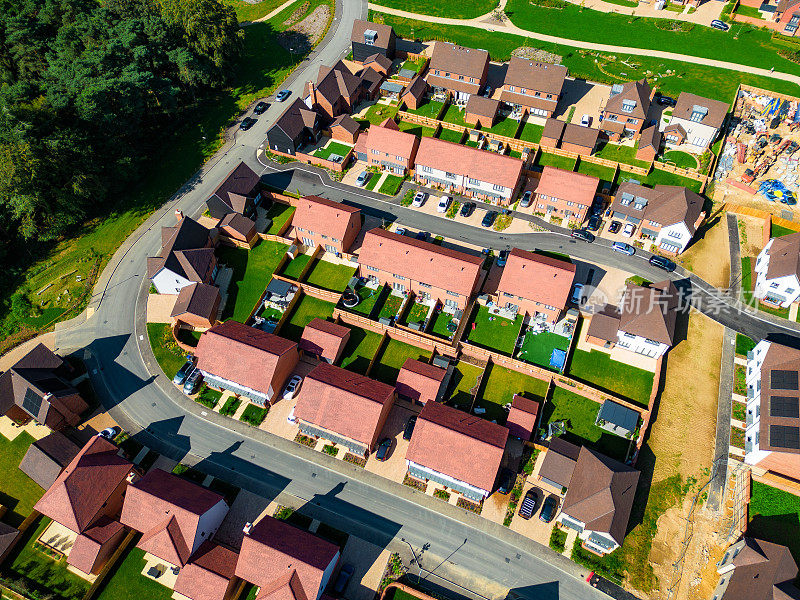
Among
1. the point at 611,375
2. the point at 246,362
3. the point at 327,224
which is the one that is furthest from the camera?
the point at 327,224

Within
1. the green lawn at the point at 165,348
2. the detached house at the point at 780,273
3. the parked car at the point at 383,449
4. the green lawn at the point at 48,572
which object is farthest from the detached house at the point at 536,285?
the green lawn at the point at 48,572

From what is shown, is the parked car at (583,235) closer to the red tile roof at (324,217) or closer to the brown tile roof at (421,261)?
the brown tile roof at (421,261)

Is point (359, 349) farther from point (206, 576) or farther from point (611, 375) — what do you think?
point (611, 375)

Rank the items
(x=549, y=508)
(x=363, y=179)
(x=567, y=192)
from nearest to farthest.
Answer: (x=549, y=508) < (x=567, y=192) < (x=363, y=179)

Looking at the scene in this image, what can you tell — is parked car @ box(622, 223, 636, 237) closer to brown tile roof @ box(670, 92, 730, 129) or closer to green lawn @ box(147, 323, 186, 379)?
brown tile roof @ box(670, 92, 730, 129)

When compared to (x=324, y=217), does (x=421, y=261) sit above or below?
below

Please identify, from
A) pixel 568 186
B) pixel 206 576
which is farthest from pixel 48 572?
pixel 568 186

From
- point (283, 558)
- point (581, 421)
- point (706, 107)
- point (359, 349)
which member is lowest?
point (283, 558)

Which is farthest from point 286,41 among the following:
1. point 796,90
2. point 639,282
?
point 796,90
